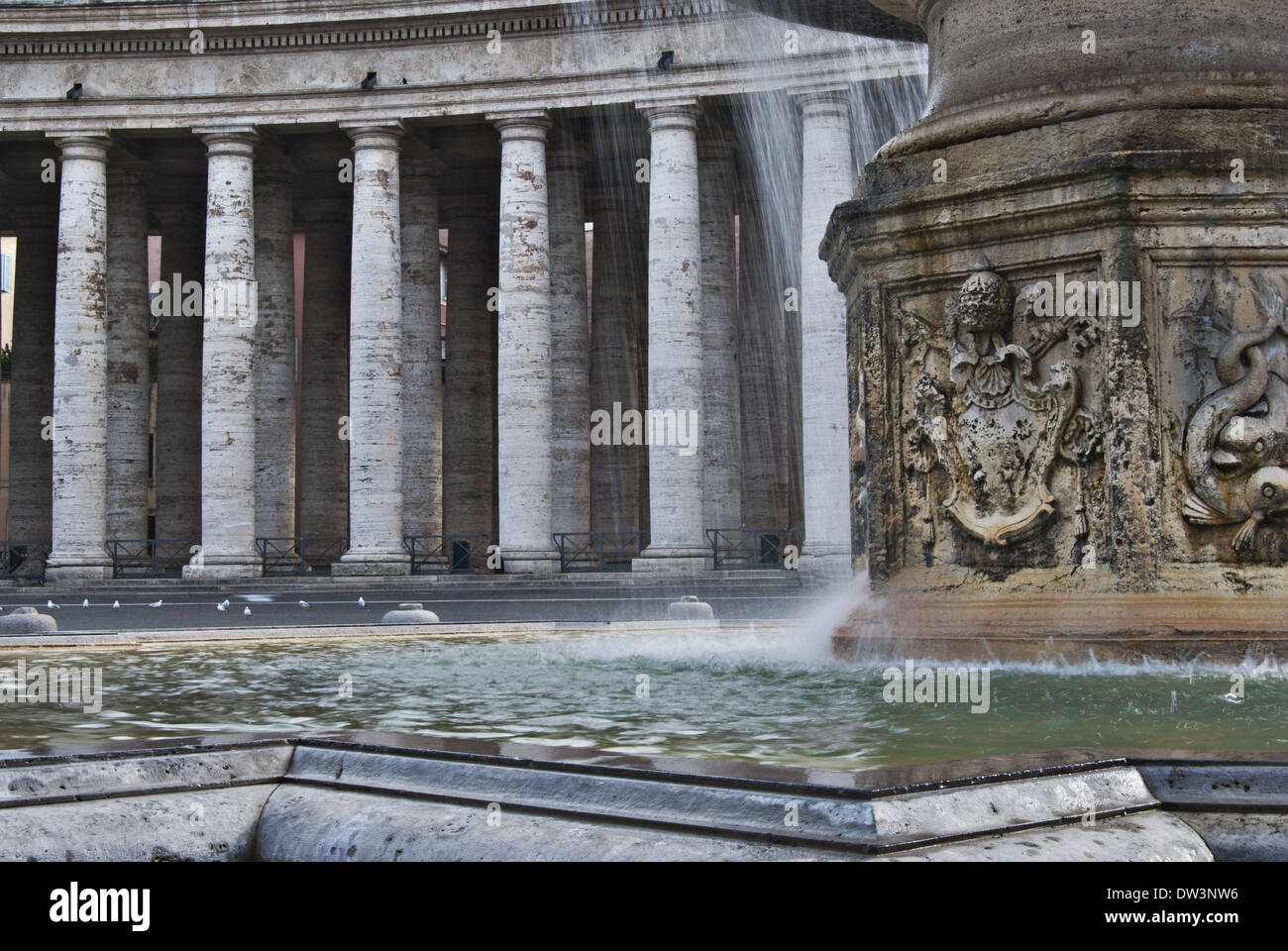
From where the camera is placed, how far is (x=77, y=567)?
35.7 metres

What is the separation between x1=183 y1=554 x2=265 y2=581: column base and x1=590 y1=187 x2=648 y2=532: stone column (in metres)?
9.85

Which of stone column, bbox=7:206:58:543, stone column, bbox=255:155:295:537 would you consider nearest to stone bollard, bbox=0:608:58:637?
stone column, bbox=255:155:295:537

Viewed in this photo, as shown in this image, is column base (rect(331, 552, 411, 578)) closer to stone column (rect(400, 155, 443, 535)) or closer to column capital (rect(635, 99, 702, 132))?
stone column (rect(400, 155, 443, 535))

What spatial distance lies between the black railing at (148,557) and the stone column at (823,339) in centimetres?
1530

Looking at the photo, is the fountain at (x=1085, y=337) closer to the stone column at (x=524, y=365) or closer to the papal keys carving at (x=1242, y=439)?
the papal keys carving at (x=1242, y=439)

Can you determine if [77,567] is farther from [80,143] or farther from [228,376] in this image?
[80,143]

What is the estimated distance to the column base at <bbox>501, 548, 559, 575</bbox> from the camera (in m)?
35.0

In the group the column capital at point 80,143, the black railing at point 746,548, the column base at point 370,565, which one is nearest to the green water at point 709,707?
the column base at point 370,565

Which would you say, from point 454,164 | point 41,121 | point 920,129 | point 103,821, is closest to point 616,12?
point 454,164

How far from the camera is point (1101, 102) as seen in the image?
24.8 ft

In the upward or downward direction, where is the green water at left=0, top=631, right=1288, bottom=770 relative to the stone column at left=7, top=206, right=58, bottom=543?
downward
